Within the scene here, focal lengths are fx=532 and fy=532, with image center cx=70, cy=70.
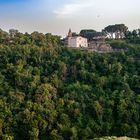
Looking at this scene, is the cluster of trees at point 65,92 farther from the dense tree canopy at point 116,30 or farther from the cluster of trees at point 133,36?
the dense tree canopy at point 116,30

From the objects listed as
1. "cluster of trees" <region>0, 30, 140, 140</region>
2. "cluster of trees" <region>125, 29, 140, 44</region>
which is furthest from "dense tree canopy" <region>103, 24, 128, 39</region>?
"cluster of trees" <region>0, 30, 140, 140</region>

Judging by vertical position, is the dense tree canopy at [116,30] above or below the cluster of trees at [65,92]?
above

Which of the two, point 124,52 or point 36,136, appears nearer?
point 36,136

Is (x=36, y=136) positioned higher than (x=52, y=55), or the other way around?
(x=52, y=55)

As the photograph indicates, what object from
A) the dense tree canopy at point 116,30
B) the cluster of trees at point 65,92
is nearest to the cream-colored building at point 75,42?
the cluster of trees at point 65,92

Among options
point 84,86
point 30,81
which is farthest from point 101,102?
point 30,81

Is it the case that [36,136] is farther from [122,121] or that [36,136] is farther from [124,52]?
[124,52]

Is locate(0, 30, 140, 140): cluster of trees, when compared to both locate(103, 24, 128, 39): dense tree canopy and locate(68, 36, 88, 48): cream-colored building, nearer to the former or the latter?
locate(68, 36, 88, 48): cream-colored building

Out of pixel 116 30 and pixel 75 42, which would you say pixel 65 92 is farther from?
pixel 116 30
